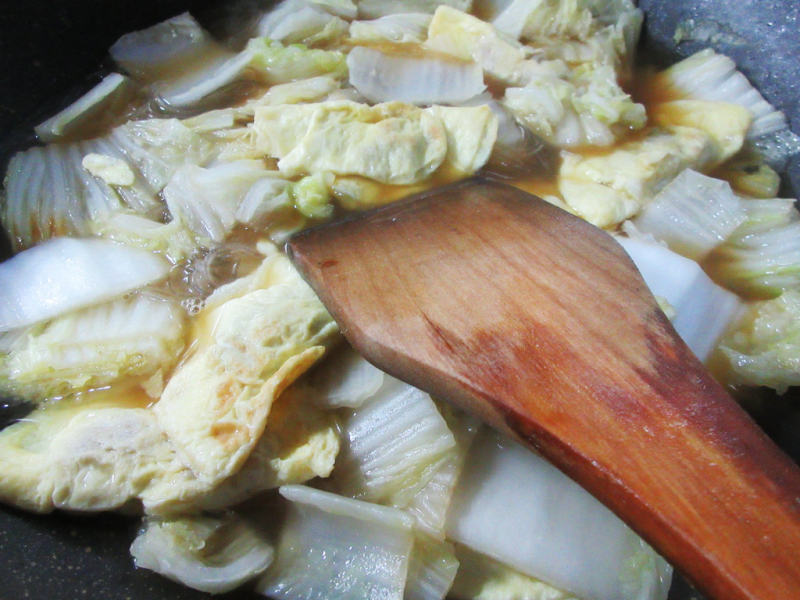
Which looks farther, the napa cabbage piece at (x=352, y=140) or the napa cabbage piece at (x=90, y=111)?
the napa cabbage piece at (x=90, y=111)

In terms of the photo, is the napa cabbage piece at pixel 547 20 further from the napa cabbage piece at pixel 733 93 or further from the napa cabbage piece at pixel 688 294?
the napa cabbage piece at pixel 688 294

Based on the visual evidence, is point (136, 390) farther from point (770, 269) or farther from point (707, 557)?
point (770, 269)

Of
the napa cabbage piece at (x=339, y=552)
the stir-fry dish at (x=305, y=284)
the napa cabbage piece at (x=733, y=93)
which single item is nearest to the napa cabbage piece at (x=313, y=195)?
the stir-fry dish at (x=305, y=284)

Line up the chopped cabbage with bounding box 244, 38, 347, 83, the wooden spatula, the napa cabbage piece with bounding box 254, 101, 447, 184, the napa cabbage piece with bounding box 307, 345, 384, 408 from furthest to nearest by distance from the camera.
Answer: the chopped cabbage with bounding box 244, 38, 347, 83
the napa cabbage piece with bounding box 254, 101, 447, 184
the napa cabbage piece with bounding box 307, 345, 384, 408
the wooden spatula

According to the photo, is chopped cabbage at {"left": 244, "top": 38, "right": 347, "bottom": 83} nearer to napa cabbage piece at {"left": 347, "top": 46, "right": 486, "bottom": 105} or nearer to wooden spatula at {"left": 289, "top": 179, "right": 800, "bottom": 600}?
napa cabbage piece at {"left": 347, "top": 46, "right": 486, "bottom": 105}

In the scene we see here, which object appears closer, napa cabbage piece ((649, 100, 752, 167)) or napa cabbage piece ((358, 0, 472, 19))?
napa cabbage piece ((649, 100, 752, 167))

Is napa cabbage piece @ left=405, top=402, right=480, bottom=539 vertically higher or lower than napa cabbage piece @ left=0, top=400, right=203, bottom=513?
lower

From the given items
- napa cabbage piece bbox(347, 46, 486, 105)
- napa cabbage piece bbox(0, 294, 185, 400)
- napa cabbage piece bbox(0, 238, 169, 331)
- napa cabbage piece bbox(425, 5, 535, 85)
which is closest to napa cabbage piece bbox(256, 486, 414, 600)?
napa cabbage piece bbox(0, 294, 185, 400)
